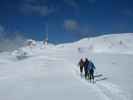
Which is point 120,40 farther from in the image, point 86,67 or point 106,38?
point 86,67

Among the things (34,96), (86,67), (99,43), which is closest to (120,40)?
(99,43)

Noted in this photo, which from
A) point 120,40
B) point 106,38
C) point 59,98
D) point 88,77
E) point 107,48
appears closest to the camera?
point 59,98

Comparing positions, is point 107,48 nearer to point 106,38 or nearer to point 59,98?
point 106,38

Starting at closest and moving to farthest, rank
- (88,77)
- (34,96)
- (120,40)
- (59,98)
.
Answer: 1. (59,98)
2. (34,96)
3. (88,77)
4. (120,40)

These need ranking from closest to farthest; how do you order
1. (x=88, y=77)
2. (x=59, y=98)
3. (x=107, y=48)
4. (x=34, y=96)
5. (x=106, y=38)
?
(x=59, y=98) → (x=34, y=96) → (x=88, y=77) → (x=107, y=48) → (x=106, y=38)

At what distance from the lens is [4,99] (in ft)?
43.7

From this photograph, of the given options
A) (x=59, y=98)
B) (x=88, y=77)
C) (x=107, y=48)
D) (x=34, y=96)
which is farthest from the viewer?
(x=107, y=48)

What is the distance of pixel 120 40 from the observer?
124812 mm

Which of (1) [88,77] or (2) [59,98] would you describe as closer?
(2) [59,98]

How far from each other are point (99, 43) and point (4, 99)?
114195 millimetres

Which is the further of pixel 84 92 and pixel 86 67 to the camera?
pixel 86 67

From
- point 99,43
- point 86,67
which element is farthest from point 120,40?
point 86,67

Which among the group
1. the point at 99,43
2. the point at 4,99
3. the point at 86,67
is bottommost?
the point at 4,99

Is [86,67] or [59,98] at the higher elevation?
[86,67]
